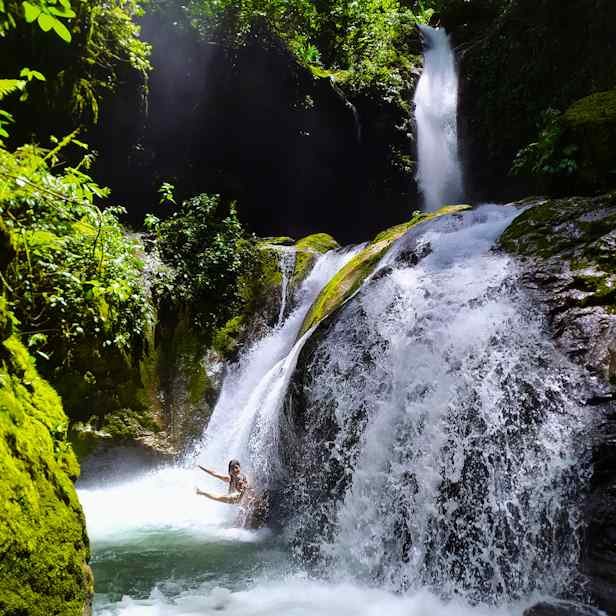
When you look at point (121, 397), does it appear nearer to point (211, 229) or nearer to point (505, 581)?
point (211, 229)

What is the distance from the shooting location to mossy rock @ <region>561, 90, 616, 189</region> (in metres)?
8.12

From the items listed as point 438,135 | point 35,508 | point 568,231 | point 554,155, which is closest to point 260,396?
point 568,231

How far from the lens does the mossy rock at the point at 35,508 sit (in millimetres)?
2408

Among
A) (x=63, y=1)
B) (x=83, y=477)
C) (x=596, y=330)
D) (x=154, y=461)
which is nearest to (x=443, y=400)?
(x=596, y=330)

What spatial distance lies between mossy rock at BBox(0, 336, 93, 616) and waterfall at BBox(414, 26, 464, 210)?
47.3 feet

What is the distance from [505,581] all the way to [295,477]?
2833 millimetres

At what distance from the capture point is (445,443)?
5.21 metres

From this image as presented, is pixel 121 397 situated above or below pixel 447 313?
below

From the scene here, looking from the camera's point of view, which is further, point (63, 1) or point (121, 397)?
point (121, 397)

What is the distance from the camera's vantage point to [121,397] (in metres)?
8.96

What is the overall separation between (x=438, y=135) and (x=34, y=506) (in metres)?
16.5

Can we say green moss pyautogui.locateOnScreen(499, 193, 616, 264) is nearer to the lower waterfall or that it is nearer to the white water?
the lower waterfall

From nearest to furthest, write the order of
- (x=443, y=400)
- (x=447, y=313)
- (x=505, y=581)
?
(x=505, y=581) → (x=443, y=400) → (x=447, y=313)

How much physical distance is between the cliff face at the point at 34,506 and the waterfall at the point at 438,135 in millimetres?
14426
